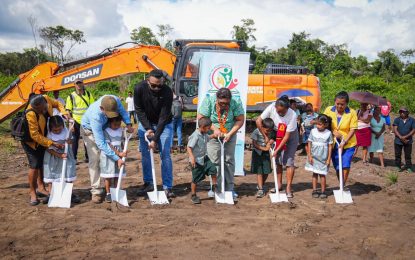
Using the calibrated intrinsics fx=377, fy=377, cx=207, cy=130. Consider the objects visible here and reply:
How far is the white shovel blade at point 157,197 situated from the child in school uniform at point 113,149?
0.57m

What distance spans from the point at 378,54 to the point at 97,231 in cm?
3584

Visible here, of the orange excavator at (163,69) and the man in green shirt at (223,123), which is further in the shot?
the orange excavator at (163,69)

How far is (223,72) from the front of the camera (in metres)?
6.77

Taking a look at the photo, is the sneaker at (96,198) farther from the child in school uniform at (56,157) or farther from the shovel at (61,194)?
the shovel at (61,194)

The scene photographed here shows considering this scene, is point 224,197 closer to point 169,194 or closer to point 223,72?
point 169,194

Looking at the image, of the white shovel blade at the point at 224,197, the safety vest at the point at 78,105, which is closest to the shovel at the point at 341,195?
the white shovel blade at the point at 224,197

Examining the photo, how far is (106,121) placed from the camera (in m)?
5.35

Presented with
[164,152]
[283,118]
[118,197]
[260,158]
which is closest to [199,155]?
[164,152]

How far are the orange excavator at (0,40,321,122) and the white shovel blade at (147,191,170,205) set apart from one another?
4576 millimetres

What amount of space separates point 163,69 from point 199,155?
5.58m

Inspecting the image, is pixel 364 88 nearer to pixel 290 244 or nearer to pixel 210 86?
pixel 210 86

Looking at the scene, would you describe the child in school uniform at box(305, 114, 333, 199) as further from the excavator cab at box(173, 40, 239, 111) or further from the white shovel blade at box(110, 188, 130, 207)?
the excavator cab at box(173, 40, 239, 111)

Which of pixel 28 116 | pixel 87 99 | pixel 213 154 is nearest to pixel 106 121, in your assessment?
pixel 28 116

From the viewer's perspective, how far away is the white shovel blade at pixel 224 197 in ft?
18.1
